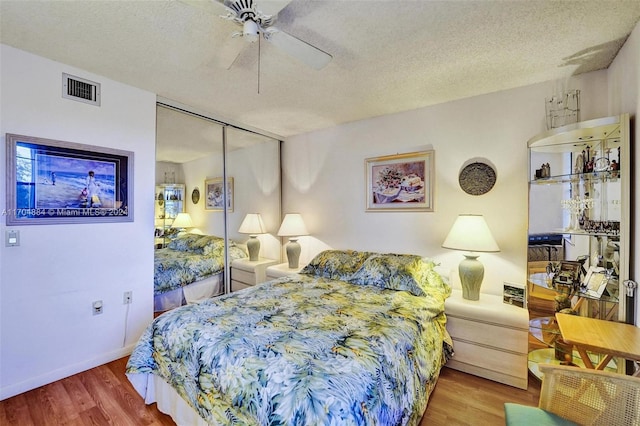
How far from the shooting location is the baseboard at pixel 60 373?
200 centimetres

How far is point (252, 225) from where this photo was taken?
3674 mm

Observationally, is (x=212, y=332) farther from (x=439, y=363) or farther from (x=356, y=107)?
(x=356, y=107)

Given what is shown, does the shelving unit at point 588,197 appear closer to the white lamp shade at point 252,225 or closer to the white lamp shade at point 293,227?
the white lamp shade at point 293,227

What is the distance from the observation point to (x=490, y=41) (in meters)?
1.86

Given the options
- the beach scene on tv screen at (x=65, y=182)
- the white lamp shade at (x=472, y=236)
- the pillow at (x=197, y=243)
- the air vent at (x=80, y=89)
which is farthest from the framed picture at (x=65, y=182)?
the white lamp shade at (x=472, y=236)

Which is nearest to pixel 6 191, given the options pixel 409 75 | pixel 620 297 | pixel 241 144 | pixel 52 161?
pixel 52 161

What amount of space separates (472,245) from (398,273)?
68cm

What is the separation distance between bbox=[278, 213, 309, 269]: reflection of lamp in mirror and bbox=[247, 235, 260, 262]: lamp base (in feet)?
1.11

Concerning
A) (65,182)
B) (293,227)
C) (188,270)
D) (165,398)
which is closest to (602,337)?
(165,398)

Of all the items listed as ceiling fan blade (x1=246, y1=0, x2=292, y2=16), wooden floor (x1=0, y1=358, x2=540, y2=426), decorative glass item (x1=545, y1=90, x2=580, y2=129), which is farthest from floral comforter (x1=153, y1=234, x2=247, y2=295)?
decorative glass item (x1=545, y1=90, x2=580, y2=129)

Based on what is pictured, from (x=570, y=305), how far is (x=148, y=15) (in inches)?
137

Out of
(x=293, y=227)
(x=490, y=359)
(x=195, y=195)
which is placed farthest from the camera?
(x=293, y=227)

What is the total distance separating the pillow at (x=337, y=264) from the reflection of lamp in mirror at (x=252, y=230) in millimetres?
887

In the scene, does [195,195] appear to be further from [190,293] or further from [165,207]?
[190,293]
